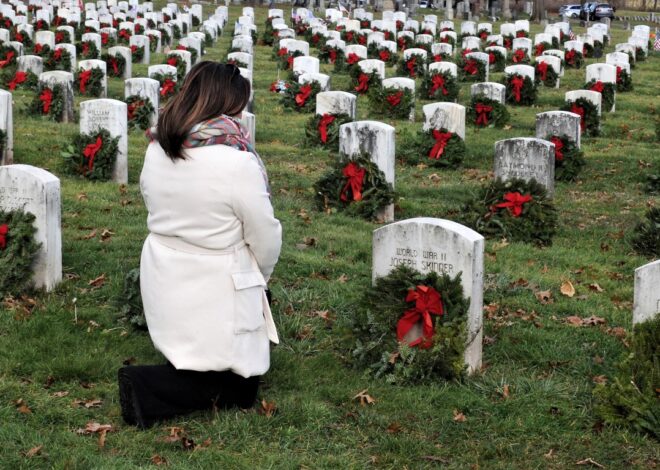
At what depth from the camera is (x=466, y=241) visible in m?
6.38

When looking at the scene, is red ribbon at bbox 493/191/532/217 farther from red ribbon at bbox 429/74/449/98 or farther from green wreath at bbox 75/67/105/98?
green wreath at bbox 75/67/105/98

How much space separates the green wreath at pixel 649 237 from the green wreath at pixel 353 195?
2.47 meters

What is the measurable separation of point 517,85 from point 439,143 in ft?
20.3

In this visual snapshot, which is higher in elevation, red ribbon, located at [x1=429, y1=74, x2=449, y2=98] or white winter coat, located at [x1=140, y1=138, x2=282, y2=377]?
white winter coat, located at [x1=140, y1=138, x2=282, y2=377]

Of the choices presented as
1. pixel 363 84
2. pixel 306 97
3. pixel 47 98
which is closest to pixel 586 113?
pixel 306 97

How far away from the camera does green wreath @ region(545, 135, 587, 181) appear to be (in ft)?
43.2

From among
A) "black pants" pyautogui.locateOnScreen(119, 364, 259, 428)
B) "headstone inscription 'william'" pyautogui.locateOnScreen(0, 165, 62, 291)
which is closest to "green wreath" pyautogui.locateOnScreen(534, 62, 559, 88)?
"headstone inscription 'william'" pyautogui.locateOnScreen(0, 165, 62, 291)

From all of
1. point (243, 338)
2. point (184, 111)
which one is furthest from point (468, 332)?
point (184, 111)

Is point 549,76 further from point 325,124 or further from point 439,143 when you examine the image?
point 439,143

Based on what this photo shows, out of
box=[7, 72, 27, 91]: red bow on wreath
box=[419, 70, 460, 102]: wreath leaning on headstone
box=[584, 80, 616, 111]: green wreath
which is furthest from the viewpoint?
box=[419, 70, 460, 102]: wreath leaning on headstone

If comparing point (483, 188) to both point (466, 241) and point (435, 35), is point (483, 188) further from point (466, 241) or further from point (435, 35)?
point (435, 35)

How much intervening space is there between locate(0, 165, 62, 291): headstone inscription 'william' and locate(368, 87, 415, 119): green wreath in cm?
986

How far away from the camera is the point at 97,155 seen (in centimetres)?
1206

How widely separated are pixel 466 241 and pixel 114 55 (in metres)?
16.7
